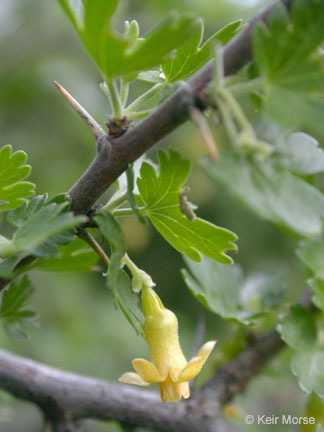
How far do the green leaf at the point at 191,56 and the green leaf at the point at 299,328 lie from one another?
0.46 metres

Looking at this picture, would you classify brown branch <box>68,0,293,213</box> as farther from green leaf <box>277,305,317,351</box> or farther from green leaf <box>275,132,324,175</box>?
green leaf <box>277,305,317,351</box>

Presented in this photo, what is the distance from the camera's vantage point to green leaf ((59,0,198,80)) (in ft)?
1.52

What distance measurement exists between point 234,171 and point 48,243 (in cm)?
25

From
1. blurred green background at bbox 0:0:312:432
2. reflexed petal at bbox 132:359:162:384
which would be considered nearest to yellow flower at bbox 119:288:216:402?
reflexed petal at bbox 132:359:162:384

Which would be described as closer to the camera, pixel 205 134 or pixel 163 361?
pixel 205 134

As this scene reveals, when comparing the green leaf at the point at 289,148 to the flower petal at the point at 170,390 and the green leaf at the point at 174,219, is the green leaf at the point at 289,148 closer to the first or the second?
the green leaf at the point at 174,219

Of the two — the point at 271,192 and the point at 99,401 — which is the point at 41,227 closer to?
the point at 271,192

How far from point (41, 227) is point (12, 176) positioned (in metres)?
0.19

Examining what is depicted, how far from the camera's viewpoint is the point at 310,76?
1.55ft

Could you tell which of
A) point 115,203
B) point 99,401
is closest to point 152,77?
point 115,203

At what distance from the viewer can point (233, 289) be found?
3.72 feet

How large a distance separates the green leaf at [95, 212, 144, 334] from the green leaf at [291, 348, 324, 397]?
351 mm

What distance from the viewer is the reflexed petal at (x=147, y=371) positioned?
24.7 inches

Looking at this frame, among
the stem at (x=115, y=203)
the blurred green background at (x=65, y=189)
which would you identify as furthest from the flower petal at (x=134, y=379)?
the blurred green background at (x=65, y=189)
